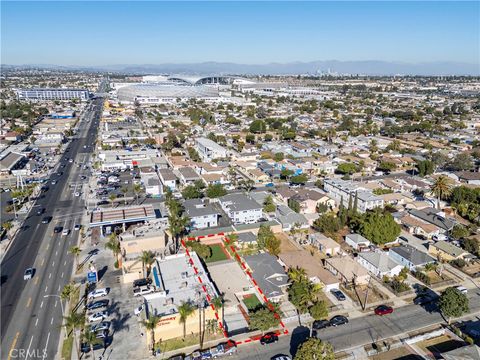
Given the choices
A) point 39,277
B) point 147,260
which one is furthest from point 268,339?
point 39,277

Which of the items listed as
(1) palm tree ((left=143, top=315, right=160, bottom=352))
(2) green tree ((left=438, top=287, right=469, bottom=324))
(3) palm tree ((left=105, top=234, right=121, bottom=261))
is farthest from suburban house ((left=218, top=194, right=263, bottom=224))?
(2) green tree ((left=438, top=287, right=469, bottom=324))

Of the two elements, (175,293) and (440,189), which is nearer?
(175,293)

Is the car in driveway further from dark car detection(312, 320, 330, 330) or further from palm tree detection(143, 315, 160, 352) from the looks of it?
dark car detection(312, 320, 330, 330)

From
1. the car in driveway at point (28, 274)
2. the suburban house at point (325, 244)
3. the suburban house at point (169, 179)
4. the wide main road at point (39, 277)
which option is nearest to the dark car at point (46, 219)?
the wide main road at point (39, 277)

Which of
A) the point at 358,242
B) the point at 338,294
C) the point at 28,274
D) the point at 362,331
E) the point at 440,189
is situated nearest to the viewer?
the point at 362,331

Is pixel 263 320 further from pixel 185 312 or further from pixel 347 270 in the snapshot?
pixel 347 270

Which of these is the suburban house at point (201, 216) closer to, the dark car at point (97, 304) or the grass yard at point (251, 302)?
the grass yard at point (251, 302)
